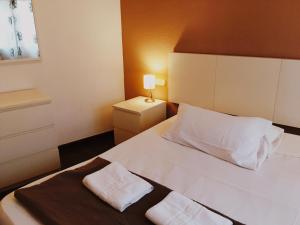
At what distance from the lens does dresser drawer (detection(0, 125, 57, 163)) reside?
2.38 meters

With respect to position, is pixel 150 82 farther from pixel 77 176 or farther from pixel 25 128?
pixel 77 176

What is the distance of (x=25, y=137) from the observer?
2457 mm

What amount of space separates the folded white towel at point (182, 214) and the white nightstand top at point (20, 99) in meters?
1.57

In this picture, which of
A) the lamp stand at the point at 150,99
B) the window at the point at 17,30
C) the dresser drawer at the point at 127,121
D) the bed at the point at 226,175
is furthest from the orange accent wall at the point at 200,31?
the window at the point at 17,30

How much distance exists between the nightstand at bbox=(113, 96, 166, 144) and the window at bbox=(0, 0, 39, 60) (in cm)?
106

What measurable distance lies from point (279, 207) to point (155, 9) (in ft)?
7.31

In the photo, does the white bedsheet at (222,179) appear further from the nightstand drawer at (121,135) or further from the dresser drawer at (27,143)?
the dresser drawer at (27,143)

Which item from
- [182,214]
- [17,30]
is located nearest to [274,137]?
[182,214]

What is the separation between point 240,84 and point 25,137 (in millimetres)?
1986

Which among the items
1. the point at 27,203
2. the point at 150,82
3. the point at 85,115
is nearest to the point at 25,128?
the point at 85,115

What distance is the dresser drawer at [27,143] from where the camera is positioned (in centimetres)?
238

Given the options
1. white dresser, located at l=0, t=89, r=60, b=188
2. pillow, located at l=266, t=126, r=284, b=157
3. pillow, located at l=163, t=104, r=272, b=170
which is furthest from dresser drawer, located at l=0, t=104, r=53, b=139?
pillow, located at l=266, t=126, r=284, b=157

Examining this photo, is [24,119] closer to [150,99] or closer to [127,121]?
[127,121]

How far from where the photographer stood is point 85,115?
10.7 feet
